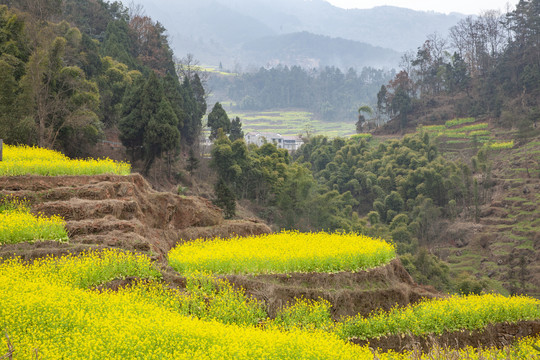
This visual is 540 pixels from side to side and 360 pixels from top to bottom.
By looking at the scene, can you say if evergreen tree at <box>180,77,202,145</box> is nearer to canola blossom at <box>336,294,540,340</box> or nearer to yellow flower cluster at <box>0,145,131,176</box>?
yellow flower cluster at <box>0,145,131,176</box>

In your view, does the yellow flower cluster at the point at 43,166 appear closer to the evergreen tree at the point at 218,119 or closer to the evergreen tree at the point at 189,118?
the evergreen tree at the point at 189,118

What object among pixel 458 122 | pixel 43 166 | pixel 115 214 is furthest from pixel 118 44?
pixel 458 122

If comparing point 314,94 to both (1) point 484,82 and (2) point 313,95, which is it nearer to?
(2) point 313,95

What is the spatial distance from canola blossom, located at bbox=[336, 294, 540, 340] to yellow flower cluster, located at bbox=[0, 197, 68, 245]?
7328 mm

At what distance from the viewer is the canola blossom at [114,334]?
23.6ft

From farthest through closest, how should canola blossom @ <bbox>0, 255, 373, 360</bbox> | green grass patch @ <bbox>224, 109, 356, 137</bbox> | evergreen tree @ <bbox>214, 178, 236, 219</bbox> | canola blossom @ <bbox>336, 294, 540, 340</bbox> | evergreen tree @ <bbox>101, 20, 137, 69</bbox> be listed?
green grass patch @ <bbox>224, 109, 356, 137</bbox>
evergreen tree @ <bbox>101, 20, 137, 69</bbox>
evergreen tree @ <bbox>214, 178, 236, 219</bbox>
canola blossom @ <bbox>336, 294, 540, 340</bbox>
canola blossom @ <bbox>0, 255, 373, 360</bbox>

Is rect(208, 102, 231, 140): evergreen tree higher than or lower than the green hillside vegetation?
lower

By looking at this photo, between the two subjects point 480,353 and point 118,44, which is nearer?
point 480,353

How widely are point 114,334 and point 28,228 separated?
5.25 m

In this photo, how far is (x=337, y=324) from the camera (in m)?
12.4

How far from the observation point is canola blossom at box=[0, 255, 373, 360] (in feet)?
23.6

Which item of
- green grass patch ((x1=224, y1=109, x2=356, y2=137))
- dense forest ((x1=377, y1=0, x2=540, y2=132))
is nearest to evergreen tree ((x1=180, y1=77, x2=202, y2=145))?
dense forest ((x1=377, y1=0, x2=540, y2=132))

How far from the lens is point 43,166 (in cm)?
1541

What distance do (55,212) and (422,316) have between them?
10499mm
